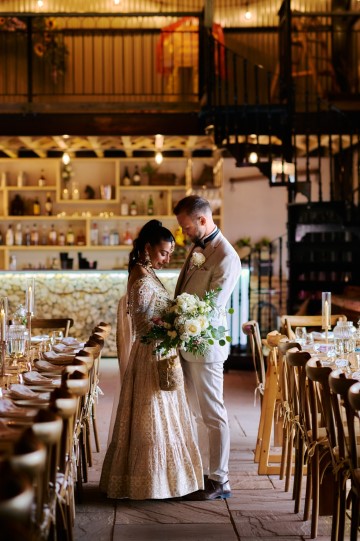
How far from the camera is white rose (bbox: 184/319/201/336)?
14.4 feet

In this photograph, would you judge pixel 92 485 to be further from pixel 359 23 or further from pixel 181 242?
pixel 359 23

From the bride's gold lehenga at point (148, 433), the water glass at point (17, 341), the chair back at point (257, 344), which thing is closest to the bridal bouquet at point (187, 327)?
the bride's gold lehenga at point (148, 433)

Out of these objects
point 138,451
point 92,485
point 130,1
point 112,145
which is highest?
point 130,1

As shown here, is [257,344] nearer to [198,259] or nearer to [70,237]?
[198,259]

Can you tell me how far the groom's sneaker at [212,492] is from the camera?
15.9ft

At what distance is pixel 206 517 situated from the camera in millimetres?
4539

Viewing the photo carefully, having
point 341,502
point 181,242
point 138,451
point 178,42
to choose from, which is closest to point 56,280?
point 181,242

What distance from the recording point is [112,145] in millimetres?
11898

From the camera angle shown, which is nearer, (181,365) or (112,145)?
(181,365)

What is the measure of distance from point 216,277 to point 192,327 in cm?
55

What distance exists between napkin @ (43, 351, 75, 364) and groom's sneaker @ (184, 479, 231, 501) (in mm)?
1075

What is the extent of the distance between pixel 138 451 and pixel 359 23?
10078 millimetres

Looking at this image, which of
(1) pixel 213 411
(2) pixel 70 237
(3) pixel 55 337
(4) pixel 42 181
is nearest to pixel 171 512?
(1) pixel 213 411

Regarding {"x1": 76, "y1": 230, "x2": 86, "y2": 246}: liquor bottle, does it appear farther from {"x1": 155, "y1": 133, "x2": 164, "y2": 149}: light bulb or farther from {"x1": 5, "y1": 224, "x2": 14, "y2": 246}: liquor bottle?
{"x1": 155, "y1": 133, "x2": 164, "y2": 149}: light bulb
